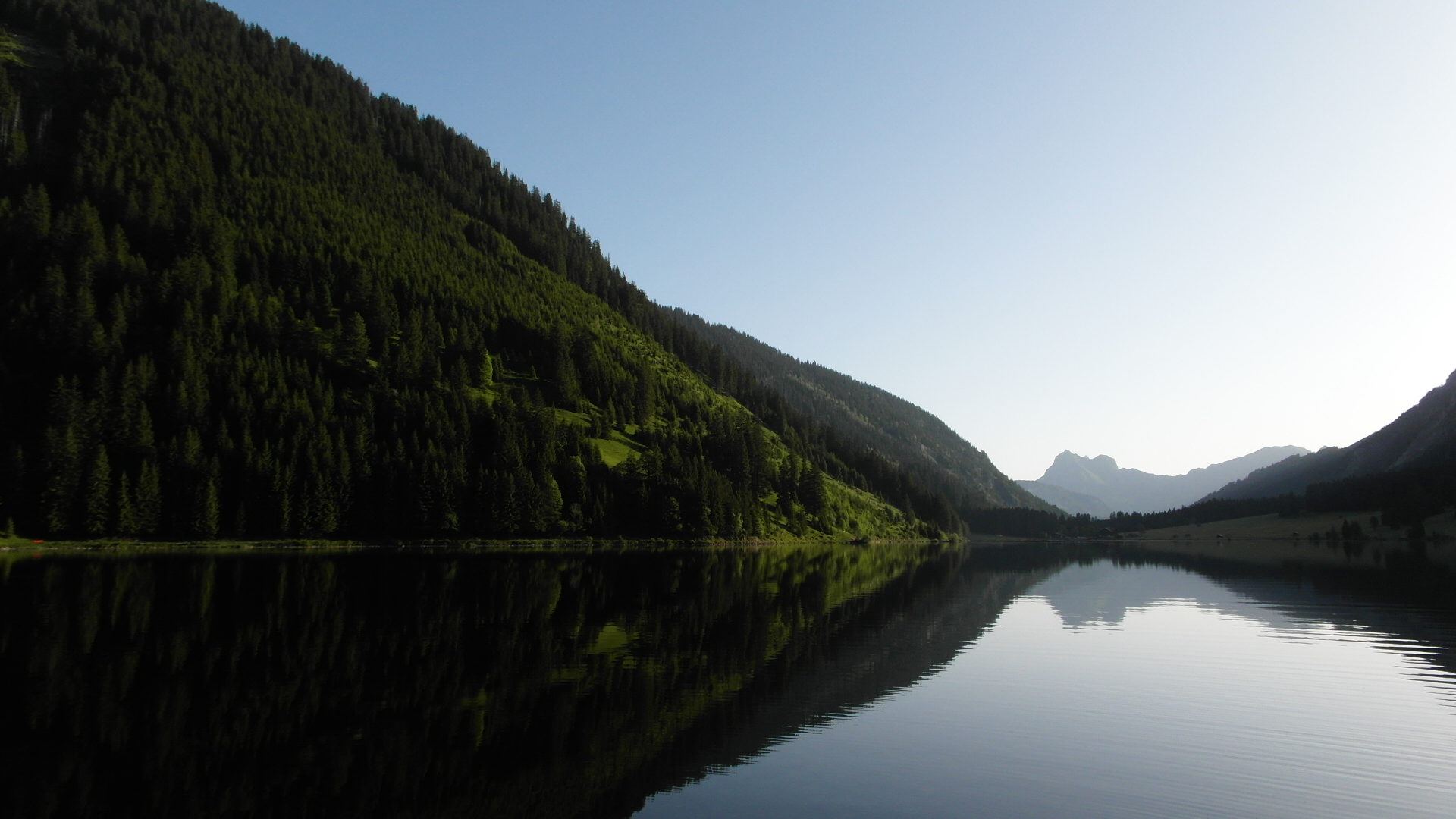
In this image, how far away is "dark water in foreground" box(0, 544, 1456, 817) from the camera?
59.9 ft

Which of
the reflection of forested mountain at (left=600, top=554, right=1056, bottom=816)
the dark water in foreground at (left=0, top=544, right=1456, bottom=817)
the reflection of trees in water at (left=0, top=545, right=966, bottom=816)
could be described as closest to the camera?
the reflection of trees in water at (left=0, top=545, right=966, bottom=816)

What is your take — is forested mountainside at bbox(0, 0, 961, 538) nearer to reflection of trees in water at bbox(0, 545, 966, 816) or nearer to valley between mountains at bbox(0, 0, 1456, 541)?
valley between mountains at bbox(0, 0, 1456, 541)

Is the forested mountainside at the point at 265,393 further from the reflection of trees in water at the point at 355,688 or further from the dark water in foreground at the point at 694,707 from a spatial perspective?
the dark water in foreground at the point at 694,707

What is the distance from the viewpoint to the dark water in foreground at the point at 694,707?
1827 centimetres

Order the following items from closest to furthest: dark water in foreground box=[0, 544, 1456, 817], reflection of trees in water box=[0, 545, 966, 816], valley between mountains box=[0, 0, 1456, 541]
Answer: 1. reflection of trees in water box=[0, 545, 966, 816]
2. dark water in foreground box=[0, 544, 1456, 817]
3. valley between mountains box=[0, 0, 1456, 541]

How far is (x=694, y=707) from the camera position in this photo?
26031 mm

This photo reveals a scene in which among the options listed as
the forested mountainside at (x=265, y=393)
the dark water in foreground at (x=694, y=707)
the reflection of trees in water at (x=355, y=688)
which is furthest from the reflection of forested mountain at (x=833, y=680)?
the forested mountainside at (x=265, y=393)

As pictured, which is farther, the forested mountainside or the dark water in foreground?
the forested mountainside

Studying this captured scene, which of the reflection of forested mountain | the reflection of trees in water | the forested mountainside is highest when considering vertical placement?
the forested mountainside

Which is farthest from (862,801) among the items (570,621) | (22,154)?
(22,154)

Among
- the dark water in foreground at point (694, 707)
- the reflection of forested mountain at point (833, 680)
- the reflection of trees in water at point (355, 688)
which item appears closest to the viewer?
the reflection of trees in water at point (355, 688)

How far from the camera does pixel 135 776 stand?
18.0 metres

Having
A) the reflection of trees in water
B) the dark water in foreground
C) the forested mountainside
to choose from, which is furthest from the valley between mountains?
the dark water in foreground

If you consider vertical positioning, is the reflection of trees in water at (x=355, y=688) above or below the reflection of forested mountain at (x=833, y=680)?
above
